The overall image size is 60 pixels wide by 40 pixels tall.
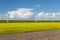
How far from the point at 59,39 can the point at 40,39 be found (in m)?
2.64

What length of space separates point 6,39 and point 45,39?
5184 mm

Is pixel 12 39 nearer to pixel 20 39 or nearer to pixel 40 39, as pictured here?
pixel 20 39

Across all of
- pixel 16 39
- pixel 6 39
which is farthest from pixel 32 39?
pixel 6 39

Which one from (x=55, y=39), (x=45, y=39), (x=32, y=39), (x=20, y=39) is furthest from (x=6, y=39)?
(x=55, y=39)

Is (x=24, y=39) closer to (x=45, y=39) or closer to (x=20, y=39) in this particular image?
(x=20, y=39)

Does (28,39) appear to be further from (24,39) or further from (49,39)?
(49,39)

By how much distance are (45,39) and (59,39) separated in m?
1.95

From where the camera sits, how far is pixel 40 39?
2147 centimetres

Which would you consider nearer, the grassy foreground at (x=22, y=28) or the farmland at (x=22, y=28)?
the grassy foreground at (x=22, y=28)

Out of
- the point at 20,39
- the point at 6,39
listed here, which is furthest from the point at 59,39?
the point at 6,39

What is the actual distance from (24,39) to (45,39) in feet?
9.35

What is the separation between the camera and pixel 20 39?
68.8 ft

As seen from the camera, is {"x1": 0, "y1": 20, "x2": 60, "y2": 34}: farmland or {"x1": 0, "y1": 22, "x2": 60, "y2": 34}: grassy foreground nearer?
{"x1": 0, "y1": 22, "x2": 60, "y2": 34}: grassy foreground

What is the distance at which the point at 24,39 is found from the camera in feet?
69.2
